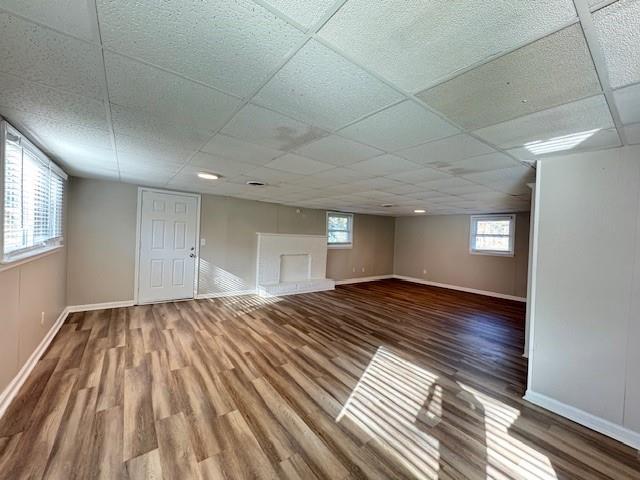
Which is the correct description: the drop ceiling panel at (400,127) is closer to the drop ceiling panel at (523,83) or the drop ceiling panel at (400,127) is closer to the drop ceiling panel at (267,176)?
the drop ceiling panel at (523,83)

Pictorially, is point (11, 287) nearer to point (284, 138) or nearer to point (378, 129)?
point (284, 138)

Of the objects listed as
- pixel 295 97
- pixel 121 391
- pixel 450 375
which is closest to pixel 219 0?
pixel 295 97

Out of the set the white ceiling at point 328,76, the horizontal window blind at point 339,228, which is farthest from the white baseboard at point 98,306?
the horizontal window blind at point 339,228

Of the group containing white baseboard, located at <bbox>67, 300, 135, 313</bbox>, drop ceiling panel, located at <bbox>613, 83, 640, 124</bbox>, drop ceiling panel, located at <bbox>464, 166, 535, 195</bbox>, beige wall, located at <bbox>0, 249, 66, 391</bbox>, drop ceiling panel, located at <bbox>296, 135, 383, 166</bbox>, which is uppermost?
drop ceiling panel, located at <bbox>464, 166, 535, 195</bbox>

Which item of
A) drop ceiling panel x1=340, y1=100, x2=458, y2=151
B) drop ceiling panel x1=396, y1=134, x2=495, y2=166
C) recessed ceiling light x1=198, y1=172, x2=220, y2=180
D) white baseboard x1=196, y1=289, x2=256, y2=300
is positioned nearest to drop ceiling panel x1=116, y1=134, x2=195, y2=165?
recessed ceiling light x1=198, y1=172, x2=220, y2=180

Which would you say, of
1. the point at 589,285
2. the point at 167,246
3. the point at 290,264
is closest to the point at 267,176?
the point at 167,246

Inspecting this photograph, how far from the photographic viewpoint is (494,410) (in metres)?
2.19

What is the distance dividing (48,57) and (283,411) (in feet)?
8.38

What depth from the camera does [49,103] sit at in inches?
64.1

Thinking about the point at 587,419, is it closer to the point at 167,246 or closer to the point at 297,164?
Answer: the point at 297,164

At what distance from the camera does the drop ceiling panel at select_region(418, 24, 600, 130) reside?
102 centimetres

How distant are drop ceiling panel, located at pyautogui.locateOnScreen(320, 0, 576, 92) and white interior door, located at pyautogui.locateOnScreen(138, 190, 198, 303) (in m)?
4.85

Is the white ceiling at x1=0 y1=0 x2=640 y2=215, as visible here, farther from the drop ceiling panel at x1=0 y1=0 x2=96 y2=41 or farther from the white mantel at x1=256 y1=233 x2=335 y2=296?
the white mantel at x1=256 y1=233 x2=335 y2=296

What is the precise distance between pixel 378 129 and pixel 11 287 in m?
3.10
